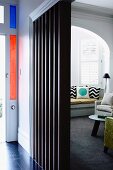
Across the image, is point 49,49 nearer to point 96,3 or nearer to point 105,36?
point 96,3

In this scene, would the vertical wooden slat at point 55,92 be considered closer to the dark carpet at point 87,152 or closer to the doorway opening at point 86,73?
the dark carpet at point 87,152

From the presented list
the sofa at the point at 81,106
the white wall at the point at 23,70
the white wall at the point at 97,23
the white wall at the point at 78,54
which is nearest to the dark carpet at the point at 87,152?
the white wall at the point at 23,70

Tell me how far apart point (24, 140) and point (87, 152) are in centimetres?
113

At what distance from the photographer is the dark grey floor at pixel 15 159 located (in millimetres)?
3338

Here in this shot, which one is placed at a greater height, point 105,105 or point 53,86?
point 53,86

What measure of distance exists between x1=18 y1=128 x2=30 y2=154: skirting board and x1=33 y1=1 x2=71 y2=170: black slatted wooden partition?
1.76 ft

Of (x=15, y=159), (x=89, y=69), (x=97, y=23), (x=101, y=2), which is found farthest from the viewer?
(x=89, y=69)

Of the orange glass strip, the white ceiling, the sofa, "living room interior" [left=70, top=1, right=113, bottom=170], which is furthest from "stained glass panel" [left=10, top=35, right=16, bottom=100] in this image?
the sofa

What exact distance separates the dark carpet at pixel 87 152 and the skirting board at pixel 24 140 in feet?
2.50

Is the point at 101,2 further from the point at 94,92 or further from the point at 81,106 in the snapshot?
the point at 81,106

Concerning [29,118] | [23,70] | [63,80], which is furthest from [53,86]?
[23,70]

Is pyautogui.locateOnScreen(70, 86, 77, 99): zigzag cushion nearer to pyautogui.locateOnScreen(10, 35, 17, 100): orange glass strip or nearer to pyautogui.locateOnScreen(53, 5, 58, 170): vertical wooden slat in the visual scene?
pyautogui.locateOnScreen(10, 35, 17, 100): orange glass strip

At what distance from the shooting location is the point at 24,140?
4.11 metres

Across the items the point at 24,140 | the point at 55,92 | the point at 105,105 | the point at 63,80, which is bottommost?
Answer: the point at 24,140
